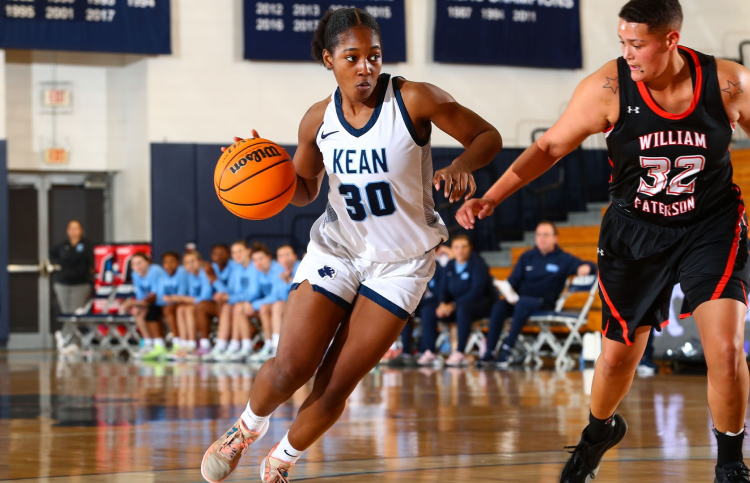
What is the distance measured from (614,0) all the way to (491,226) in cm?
455

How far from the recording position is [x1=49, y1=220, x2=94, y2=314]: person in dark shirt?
50.2 feet

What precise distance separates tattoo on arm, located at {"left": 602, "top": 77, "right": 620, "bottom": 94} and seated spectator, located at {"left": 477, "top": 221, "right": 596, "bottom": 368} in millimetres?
6830

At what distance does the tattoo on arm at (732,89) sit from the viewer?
11.3 feet

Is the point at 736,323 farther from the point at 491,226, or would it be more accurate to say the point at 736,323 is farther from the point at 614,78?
the point at 491,226

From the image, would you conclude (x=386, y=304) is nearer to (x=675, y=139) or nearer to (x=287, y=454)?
(x=287, y=454)

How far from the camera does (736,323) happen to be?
3.40 meters

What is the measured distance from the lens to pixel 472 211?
12.0ft

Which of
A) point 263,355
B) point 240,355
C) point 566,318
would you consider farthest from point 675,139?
point 240,355

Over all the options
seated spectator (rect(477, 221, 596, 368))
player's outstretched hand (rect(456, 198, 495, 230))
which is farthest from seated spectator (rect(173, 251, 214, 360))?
player's outstretched hand (rect(456, 198, 495, 230))

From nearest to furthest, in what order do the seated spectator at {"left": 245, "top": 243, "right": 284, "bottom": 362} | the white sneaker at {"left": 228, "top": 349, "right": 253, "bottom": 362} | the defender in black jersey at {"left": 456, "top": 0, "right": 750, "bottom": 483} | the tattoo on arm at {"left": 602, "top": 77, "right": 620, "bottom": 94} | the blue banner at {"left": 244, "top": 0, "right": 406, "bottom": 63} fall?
the defender in black jersey at {"left": 456, "top": 0, "right": 750, "bottom": 483} < the tattoo on arm at {"left": 602, "top": 77, "right": 620, "bottom": 94} < the seated spectator at {"left": 245, "top": 243, "right": 284, "bottom": 362} < the white sneaker at {"left": 228, "top": 349, "right": 253, "bottom": 362} < the blue banner at {"left": 244, "top": 0, "right": 406, "bottom": 63}

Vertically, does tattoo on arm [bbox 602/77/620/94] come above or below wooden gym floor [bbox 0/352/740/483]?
above

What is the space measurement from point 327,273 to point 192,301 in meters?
10.2

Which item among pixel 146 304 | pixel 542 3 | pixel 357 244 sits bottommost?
pixel 146 304

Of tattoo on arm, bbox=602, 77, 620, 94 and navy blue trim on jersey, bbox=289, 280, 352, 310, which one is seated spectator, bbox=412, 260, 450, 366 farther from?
tattoo on arm, bbox=602, 77, 620, 94
